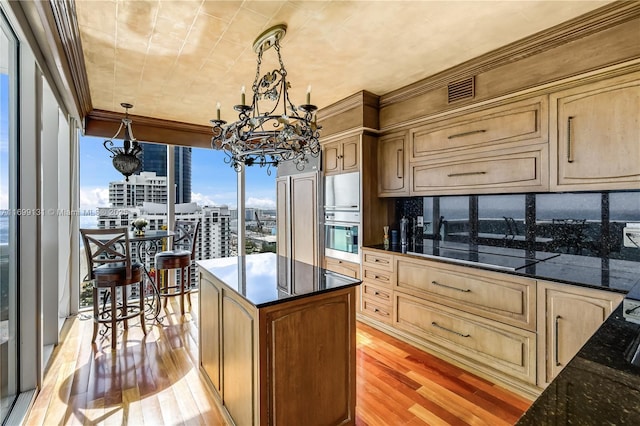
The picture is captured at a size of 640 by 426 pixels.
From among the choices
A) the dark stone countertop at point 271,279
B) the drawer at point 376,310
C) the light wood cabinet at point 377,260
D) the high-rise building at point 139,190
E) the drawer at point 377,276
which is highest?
the high-rise building at point 139,190

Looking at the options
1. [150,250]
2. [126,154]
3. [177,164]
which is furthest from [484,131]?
[150,250]

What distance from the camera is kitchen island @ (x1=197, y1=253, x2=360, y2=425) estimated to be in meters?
1.52

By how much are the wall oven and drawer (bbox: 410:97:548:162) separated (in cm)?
95

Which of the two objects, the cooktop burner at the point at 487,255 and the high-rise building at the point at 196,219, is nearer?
the cooktop burner at the point at 487,255

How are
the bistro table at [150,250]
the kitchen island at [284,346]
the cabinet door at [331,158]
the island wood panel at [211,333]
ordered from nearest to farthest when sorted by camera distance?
the kitchen island at [284,346], the island wood panel at [211,333], the bistro table at [150,250], the cabinet door at [331,158]

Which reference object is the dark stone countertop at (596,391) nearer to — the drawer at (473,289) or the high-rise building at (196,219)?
the drawer at (473,289)

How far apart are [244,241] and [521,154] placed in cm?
409

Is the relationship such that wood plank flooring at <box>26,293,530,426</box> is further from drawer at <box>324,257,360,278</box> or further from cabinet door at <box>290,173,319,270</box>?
cabinet door at <box>290,173,319,270</box>

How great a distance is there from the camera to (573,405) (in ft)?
2.10

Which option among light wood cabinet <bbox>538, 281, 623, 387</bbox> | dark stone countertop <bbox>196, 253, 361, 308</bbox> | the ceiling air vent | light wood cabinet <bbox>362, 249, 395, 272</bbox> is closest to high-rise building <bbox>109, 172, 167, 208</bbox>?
dark stone countertop <bbox>196, 253, 361, 308</bbox>

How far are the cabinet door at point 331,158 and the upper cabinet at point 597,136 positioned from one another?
6.94 ft

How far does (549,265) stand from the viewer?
224 cm

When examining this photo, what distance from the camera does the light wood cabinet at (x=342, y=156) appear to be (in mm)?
3510

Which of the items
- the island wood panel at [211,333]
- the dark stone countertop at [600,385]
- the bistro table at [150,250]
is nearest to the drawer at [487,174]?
the dark stone countertop at [600,385]
